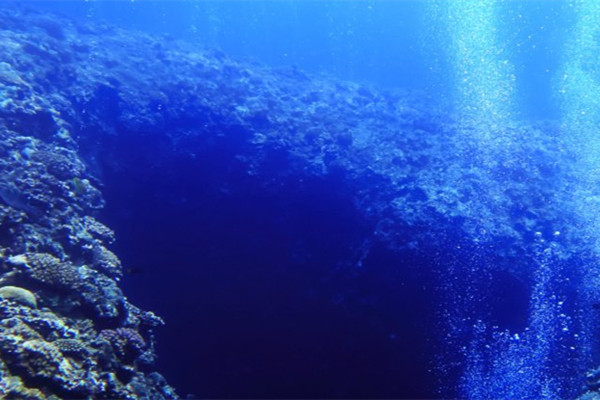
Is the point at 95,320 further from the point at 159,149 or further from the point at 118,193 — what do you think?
the point at 159,149

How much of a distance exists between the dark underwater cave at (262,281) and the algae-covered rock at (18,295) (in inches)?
218

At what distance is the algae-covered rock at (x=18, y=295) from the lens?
5.12m

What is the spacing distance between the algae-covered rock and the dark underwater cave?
5.54 meters

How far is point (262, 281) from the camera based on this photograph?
11.6 m

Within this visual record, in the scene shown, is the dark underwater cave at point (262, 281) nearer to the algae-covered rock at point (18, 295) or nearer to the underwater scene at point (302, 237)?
the underwater scene at point (302, 237)

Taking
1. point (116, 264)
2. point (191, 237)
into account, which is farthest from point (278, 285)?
point (116, 264)

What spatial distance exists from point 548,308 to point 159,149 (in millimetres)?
12105

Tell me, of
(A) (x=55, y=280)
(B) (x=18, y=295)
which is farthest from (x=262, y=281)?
(B) (x=18, y=295)

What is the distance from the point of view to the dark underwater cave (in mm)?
10461

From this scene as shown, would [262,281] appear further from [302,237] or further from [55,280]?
[55,280]

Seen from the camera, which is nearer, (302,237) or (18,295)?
(18,295)

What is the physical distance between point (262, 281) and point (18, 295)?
7.05 metres

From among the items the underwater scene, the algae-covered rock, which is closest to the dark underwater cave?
the underwater scene

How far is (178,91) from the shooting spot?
1432 cm
